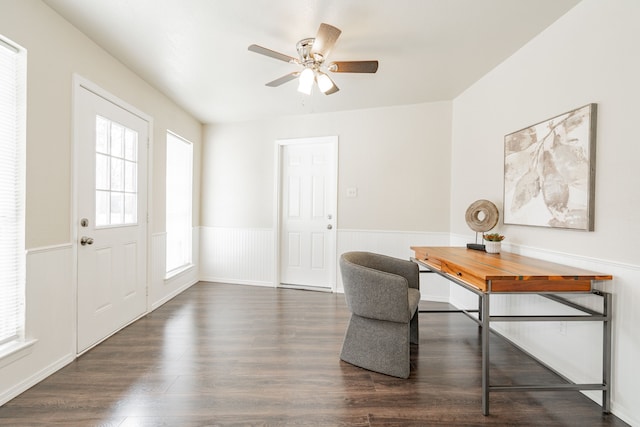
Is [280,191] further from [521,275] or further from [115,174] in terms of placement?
[521,275]

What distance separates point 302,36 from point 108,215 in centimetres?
226

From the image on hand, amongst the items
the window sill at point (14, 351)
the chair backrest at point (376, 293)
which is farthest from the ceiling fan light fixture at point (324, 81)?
the window sill at point (14, 351)

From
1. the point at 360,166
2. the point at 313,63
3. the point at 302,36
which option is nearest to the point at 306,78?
the point at 313,63

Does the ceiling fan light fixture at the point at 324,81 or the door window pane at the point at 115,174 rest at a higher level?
the ceiling fan light fixture at the point at 324,81

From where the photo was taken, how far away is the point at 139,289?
117 inches

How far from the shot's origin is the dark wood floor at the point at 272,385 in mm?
1573

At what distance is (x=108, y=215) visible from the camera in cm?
254

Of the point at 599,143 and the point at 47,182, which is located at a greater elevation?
the point at 599,143

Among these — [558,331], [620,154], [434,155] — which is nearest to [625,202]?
[620,154]

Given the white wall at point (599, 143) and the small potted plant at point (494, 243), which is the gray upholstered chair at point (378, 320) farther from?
the white wall at point (599, 143)

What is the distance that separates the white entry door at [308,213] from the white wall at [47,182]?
2.40 m

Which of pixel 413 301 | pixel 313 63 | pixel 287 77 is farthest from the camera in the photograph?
pixel 287 77

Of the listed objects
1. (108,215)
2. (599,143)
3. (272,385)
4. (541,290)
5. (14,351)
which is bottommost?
(272,385)

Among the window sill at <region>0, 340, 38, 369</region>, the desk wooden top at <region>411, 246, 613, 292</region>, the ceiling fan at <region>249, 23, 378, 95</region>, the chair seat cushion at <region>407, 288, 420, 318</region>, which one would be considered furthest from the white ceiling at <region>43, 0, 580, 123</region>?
the window sill at <region>0, 340, 38, 369</region>
